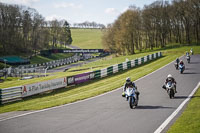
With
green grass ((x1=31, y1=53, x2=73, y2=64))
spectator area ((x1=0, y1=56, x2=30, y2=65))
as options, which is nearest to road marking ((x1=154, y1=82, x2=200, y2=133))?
spectator area ((x1=0, y1=56, x2=30, y2=65))

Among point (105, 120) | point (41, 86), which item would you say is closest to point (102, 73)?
point (41, 86)

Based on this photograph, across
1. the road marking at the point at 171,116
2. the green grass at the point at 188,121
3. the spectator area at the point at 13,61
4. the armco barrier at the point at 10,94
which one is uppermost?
the spectator area at the point at 13,61

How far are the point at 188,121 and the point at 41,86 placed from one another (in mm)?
16598

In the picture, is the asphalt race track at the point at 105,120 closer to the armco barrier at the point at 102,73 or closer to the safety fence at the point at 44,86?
the safety fence at the point at 44,86

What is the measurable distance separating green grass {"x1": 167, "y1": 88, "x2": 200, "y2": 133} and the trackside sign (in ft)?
48.5

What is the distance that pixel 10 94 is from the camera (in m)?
20.8

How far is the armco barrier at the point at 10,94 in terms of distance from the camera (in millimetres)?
20219

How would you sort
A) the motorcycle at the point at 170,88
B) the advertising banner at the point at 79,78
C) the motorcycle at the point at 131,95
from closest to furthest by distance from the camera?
the motorcycle at the point at 131,95
the motorcycle at the point at 170,88
the advertising banner at the point at 79,78

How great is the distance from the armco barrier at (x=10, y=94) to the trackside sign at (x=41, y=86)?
52 cm

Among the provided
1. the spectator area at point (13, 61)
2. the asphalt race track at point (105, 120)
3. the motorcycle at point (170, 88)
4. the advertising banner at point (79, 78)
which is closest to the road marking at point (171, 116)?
the asphalt race track at point (105, 120)

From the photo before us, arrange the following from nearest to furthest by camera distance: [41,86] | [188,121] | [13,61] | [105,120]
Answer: [188,121] < [105,120] < [41,86] < [13,61]

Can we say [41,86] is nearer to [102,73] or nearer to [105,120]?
[102,73]

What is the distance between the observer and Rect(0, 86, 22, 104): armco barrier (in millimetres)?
20219

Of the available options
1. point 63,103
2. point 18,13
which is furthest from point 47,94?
point 18,13
